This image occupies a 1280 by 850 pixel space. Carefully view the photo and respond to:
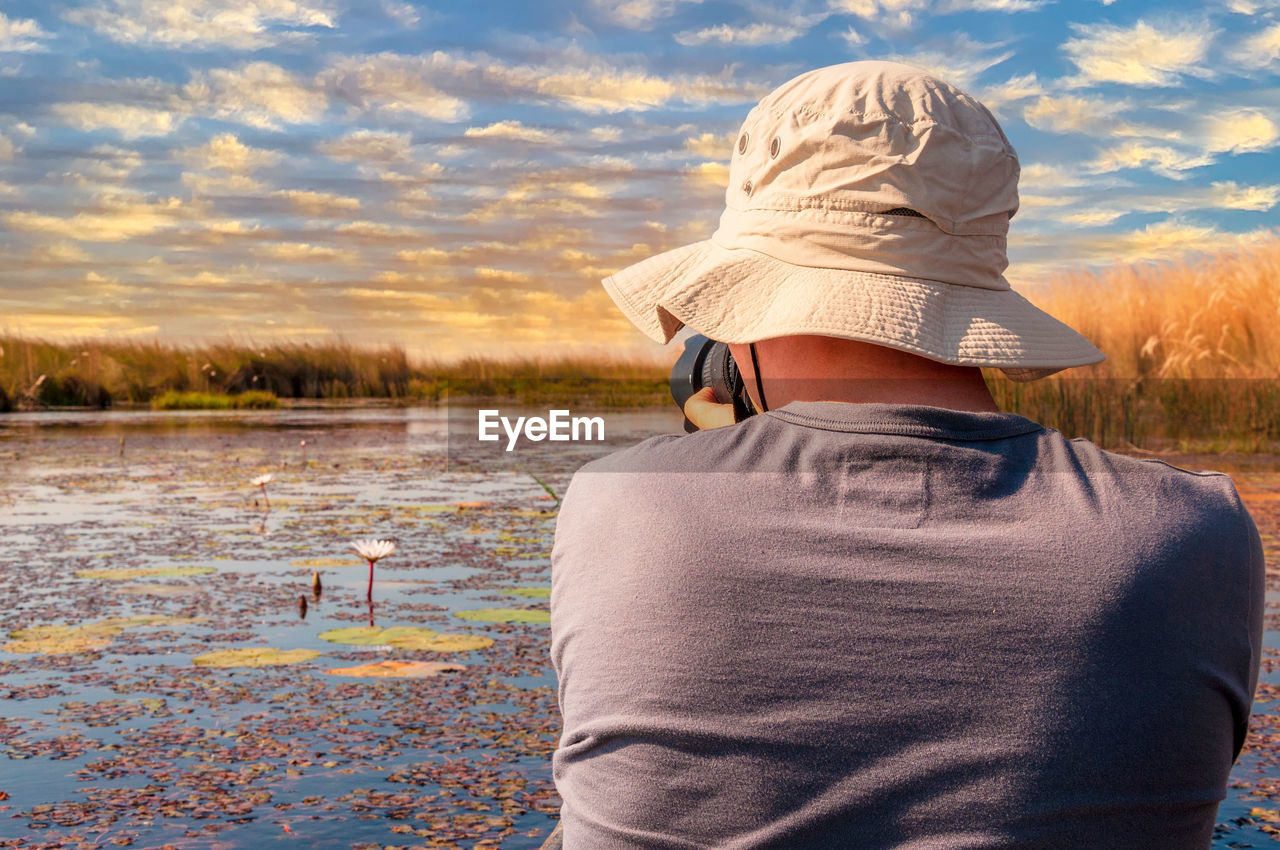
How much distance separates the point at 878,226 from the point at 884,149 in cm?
6

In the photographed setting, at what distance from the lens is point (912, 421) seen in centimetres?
75

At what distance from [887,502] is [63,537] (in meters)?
5.70

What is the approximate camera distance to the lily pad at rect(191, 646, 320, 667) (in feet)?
10.5

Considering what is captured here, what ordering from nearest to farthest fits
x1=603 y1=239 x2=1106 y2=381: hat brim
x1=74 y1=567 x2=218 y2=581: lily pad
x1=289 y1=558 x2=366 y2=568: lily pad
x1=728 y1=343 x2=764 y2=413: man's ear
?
1. x1=603 y1=239 x2=1106 y2=381: hat brim
2. x1=728 y1=343 x2=764 y2=413: man's ear
3. x1=74 y1=567 x2=218 y2=581: lily pad
4. x1=289 y1=558 x2=366 y2=568: lily pad

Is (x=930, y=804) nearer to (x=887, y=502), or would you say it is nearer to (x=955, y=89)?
(x=887, y=502)

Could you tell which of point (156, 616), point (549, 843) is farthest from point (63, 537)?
point (549, 843)

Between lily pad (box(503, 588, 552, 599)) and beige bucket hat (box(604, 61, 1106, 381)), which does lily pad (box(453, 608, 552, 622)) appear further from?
beige bucket hat (box(604, 61, 1106, 381))

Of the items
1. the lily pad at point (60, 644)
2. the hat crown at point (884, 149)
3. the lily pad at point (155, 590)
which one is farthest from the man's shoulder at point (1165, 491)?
the lily pad at point (155, 590)

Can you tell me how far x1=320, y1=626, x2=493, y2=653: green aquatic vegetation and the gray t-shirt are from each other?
2682 mm

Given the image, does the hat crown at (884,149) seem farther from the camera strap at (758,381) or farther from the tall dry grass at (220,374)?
the tall dry grass at (220,374)

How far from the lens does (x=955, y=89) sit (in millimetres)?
929

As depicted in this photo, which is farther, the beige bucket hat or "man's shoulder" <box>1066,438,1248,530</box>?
the beige bucket hat

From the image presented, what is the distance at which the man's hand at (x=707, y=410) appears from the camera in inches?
44.0

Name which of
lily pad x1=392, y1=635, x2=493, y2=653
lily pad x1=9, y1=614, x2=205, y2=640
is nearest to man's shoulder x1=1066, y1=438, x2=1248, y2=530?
lily pad x1=392, y1=635, x2=493, y2=653
